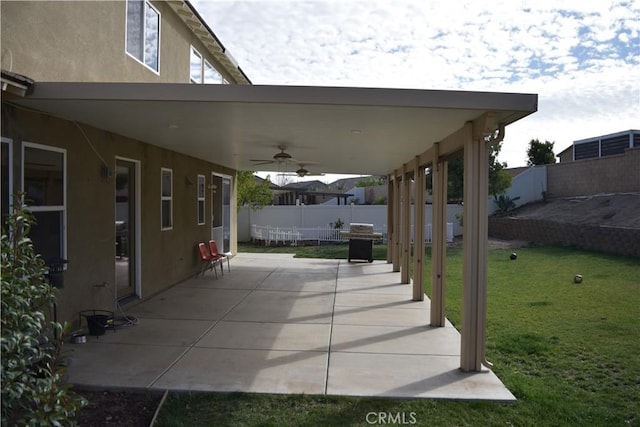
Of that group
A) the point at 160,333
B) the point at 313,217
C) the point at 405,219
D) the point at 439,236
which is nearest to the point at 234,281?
the point at 405,219

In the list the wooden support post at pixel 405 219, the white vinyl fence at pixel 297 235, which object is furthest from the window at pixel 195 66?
the white vinyl fence at pixel 297 235

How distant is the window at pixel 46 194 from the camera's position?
5.41 metres

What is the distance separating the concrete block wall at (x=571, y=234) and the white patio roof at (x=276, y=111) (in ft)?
34.5

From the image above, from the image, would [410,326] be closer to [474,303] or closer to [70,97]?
[474,303]

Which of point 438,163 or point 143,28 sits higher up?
point 143,28

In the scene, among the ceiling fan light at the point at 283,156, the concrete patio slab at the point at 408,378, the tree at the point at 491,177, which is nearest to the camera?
the concrete patio slab at the point at 408,378

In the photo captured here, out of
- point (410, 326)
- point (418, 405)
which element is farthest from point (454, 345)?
point (418, 405)

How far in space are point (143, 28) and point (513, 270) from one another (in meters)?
10.4

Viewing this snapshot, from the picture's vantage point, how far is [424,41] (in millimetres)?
7977

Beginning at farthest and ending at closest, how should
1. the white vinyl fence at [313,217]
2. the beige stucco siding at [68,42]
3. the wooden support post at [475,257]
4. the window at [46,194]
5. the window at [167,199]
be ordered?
1. the white vinyl fence at [313,217]
2. the window at [167,199]
3. the window at [46,194]
4. the wooden support post at [475,257]
5. the beige stucco siding at [68,42]

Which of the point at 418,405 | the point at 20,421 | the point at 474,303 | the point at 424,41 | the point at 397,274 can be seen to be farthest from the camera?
the point at 397,274

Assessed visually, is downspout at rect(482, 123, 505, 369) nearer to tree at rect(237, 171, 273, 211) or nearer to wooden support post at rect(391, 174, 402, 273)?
wooden support post at rect(391, 174, 402, 273)

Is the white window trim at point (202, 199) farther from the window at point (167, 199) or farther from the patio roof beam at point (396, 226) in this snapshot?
the patio roof beam at point (396, 226)

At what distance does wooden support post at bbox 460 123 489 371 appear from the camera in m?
5.26
